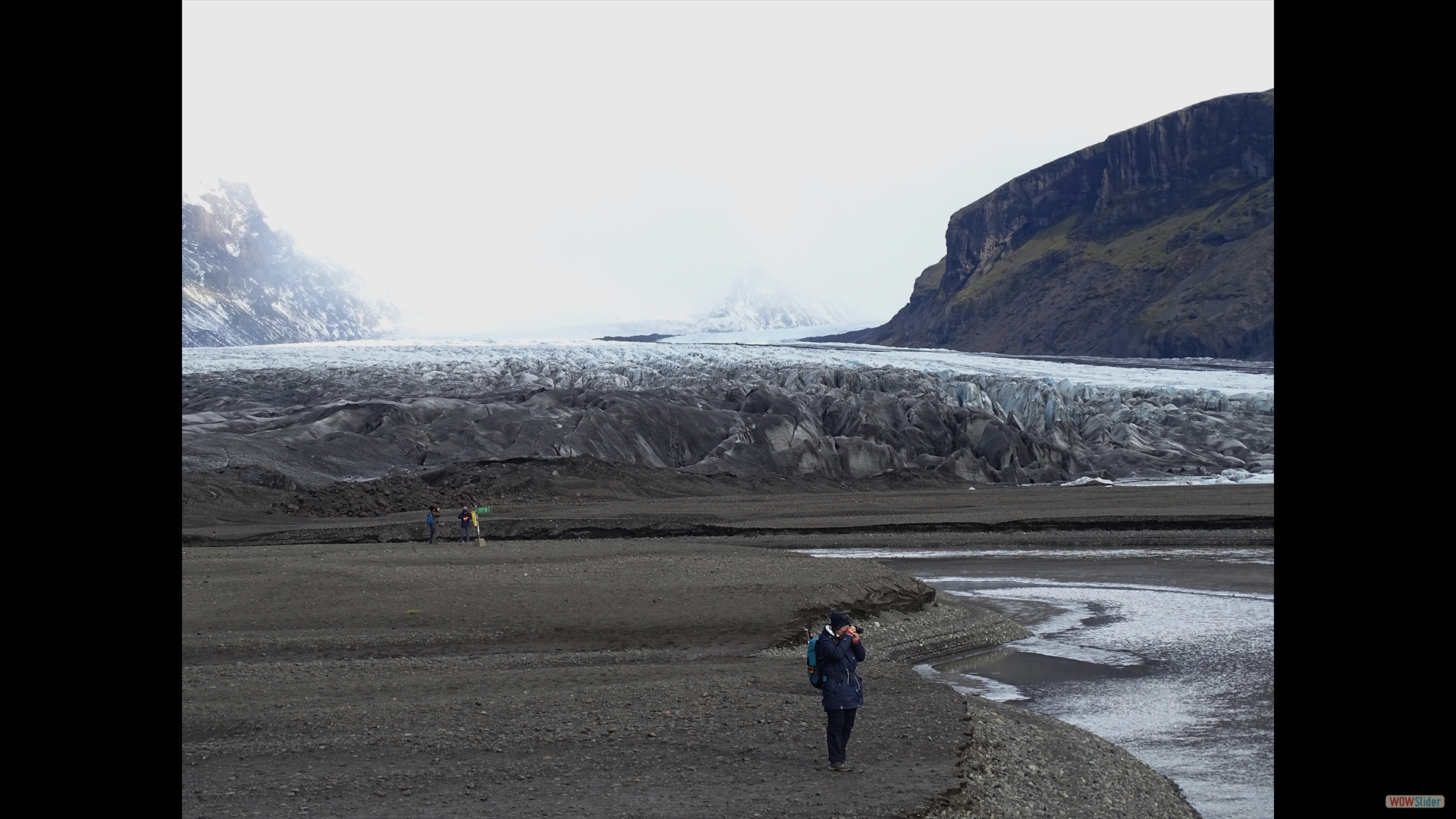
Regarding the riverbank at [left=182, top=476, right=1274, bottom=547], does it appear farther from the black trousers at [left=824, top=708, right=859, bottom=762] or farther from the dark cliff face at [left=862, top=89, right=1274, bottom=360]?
the dark cliff face at [left=862, top=89, right=1274, bottom=360]

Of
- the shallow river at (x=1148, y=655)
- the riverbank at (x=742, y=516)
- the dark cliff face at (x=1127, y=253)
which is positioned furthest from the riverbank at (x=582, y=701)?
the dark cliff face at (x=1127, y=253)

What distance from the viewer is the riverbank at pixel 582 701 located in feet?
32.2

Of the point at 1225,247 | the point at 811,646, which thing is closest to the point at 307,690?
the point at 811,646

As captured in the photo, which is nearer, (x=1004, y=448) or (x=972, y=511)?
(x=972, y=511)

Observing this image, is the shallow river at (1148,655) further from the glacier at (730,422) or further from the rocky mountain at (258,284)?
the rocky mountain at (258,284)

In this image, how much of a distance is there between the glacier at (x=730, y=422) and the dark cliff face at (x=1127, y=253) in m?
47.4

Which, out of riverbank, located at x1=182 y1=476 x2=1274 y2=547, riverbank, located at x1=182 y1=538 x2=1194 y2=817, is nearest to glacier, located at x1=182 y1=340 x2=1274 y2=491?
riverbank, located at x1=182 y1=476 x2=1274 y2=547

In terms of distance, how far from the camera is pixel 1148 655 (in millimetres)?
18078

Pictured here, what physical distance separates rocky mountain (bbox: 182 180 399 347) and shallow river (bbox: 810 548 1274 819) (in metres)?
144

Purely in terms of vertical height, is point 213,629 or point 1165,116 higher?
point 1165,116

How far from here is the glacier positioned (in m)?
48.6
